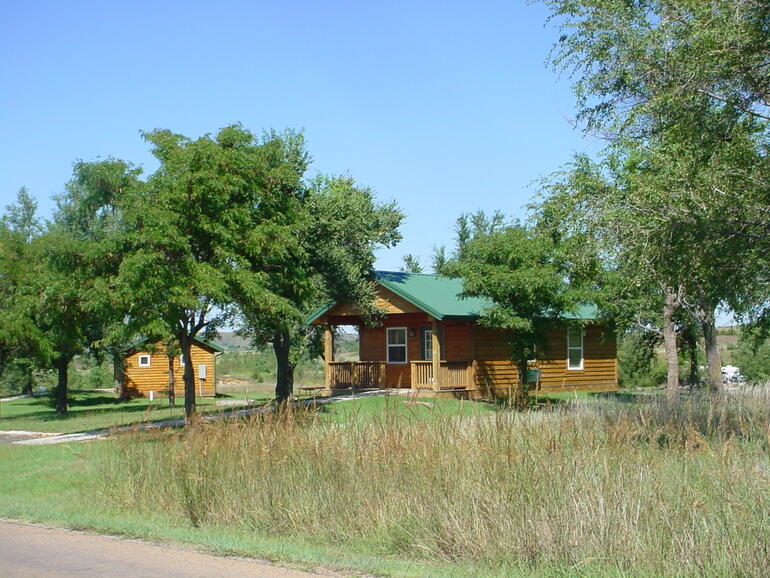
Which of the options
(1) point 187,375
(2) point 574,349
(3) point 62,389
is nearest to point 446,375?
(2) point 574,349

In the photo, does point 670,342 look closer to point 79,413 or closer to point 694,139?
point 694,139

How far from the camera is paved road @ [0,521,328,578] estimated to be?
24.1 feet

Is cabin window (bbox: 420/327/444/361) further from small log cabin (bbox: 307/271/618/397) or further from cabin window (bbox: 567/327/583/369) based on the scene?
cabin window (bbox: 567/327/583/369)

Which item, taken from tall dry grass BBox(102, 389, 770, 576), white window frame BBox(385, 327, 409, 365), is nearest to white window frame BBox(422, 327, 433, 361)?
white window frame BBox(385, 327, 409, 365)

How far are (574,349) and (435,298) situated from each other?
8.18 metres

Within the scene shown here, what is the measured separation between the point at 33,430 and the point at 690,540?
22585 mm

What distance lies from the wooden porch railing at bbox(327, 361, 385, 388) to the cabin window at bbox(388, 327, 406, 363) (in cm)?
52

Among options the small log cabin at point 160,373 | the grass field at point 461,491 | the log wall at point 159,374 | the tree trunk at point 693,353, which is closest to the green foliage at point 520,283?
the tree trunk at point 693,353

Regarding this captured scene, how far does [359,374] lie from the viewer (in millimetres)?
32344

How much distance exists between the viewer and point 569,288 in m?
24.9

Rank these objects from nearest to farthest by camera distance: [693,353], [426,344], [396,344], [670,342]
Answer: [670,342]
[426,344]
[396,344]
[693,353]

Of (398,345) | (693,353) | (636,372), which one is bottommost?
(636,372)

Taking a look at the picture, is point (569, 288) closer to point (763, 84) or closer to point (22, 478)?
point (763, 84)

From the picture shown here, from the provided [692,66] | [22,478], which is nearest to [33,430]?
[22,478]
